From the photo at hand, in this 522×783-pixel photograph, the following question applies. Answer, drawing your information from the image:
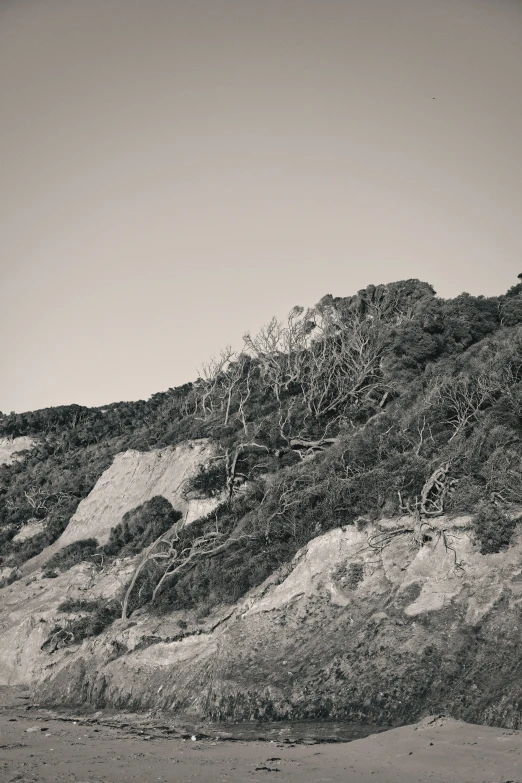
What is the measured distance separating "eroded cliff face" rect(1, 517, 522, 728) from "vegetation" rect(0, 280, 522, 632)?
47.5 inches

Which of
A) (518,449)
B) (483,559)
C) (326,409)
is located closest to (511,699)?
(483,559)

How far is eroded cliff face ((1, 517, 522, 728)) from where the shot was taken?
61.7 feet

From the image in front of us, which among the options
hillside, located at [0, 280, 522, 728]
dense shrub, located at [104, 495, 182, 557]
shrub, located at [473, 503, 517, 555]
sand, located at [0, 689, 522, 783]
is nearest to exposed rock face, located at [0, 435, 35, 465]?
hillside, located at [0, 280, 522, 728]

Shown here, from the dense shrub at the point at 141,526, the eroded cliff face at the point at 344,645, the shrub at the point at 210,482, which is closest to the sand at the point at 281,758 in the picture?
the eroded cliff face at the point at 344,645

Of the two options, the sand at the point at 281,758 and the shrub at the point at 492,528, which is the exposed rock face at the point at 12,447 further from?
the shrub at the point at 492,528

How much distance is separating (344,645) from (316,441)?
22.5 m

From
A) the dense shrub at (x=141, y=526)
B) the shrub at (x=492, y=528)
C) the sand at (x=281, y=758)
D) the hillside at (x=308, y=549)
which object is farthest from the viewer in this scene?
the dense shrub at (x=141, y=526)

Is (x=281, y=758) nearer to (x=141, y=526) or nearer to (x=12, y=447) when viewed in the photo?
(x=141, y=526)

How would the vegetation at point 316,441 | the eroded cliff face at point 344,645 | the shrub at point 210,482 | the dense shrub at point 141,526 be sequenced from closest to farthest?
the eroded cliff face at point 344,645, the vegetation at point 316,441, the shrub at point 210,482, the dense shrub at point 141,526

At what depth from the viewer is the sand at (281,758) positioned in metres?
14.3

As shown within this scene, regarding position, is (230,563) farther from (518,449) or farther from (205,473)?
(518,449)

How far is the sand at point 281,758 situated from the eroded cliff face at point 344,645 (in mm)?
1701

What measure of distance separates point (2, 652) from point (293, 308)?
41.9 m

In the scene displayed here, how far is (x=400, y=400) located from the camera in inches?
1706
